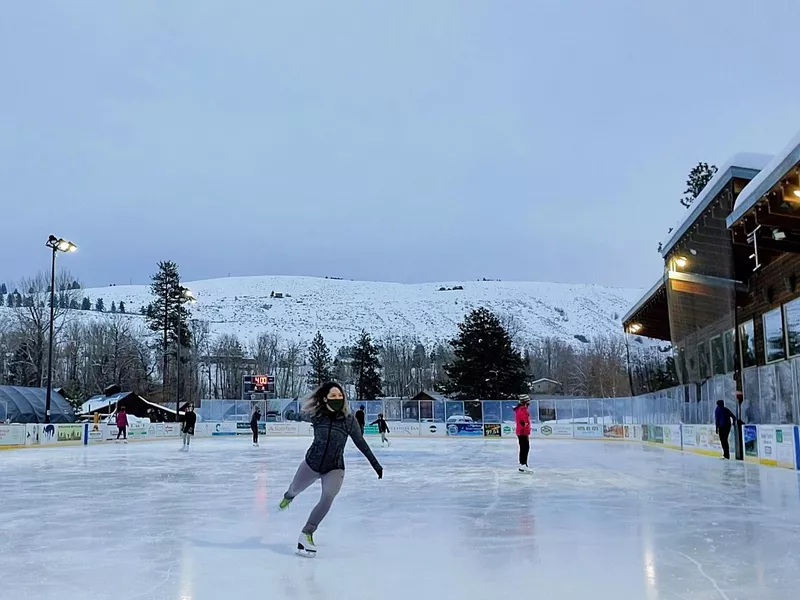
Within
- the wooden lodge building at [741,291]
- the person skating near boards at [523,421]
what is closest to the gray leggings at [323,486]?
the person skating near boards at [523,421]

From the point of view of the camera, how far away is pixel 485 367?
54.7 m

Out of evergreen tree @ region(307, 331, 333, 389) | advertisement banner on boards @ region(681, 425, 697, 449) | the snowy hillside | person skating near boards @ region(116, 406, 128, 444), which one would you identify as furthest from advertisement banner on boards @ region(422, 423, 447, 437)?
the snowy hillside

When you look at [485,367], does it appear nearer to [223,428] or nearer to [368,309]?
[223,428]

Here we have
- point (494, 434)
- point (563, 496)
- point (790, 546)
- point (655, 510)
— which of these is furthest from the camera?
point (494, 434)

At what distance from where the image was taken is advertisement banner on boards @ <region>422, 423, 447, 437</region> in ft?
132

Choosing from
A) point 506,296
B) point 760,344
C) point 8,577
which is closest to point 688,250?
point 760,344

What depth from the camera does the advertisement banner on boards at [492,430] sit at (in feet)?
128

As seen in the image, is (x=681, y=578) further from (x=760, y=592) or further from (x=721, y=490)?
(x=721, y=490)

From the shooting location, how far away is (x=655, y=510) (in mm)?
9133

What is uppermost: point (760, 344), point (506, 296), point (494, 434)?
point (506, 296)

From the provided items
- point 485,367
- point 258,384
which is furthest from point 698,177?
point 258,384

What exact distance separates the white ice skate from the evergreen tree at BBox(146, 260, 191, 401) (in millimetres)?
64440

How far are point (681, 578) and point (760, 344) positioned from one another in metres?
19.2

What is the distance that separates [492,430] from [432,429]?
3.48 meters
